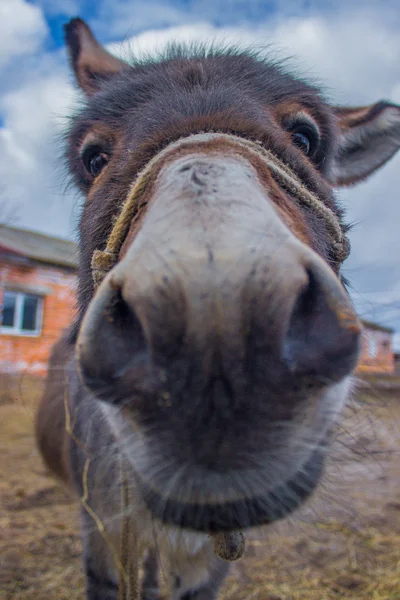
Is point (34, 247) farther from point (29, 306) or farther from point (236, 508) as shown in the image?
point (236, 508)

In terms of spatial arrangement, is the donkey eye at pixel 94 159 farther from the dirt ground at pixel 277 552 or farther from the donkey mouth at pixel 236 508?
the donkey mouth at pixel 236 508

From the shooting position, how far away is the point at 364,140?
10.3 ft

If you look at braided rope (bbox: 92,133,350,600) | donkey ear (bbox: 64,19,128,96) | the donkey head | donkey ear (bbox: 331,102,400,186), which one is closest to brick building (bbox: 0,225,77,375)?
donkey ear (bbox: 64,19,128,96)

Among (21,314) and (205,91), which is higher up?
(21,314)

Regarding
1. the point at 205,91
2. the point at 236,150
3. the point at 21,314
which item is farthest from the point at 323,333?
the point at 21,314

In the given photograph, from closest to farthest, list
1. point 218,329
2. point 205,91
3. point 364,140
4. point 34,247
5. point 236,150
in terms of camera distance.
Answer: point 218,329, point 236,150, point 205,91, point 364,140, point 34,247

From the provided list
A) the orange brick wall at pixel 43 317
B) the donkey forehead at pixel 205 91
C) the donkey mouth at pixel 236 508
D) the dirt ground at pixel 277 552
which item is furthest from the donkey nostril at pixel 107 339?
the orange brick wall at pixel 43 317

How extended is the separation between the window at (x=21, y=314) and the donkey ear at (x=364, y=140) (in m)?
12.5

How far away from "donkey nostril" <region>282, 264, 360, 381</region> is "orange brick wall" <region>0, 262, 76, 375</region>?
42.1 ft

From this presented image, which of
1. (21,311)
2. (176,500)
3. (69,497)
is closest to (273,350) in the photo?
(176,500)

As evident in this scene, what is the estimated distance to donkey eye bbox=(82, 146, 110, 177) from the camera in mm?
2137

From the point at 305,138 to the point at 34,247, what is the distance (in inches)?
719

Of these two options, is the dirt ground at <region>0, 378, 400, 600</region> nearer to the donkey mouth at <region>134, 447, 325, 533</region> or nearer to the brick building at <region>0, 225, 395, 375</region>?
the donkey mouth at <region>134, 447, 325, 533</region>

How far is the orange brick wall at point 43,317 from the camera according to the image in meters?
13.8
